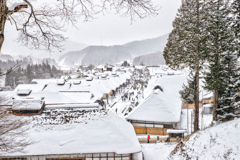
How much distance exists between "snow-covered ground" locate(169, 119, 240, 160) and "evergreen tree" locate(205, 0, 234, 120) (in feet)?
22.2

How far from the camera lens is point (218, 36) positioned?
12.7 meters

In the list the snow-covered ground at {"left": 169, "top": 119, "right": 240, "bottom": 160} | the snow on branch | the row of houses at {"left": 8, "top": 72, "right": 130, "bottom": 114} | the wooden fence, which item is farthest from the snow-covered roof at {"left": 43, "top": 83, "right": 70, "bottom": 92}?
the snow on branch

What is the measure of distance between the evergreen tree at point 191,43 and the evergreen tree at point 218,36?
2.06ft

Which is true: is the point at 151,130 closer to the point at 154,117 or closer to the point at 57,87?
the point at 154,117

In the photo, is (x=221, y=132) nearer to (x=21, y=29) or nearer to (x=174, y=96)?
(x=21, y=29)

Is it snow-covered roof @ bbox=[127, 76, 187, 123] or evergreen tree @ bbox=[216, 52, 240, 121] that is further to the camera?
snow-covered roof @ bbox=[127, 76, 187, 123]

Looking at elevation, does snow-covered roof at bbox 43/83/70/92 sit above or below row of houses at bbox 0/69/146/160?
above

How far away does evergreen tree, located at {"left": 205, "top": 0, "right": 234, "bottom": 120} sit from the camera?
12.2 metres

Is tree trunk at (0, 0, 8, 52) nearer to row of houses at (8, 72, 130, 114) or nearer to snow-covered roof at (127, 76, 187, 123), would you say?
row of houses at (8, 72, 130, 114)

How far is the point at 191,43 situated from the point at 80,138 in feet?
36.5

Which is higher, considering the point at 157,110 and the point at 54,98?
the point at 54,98

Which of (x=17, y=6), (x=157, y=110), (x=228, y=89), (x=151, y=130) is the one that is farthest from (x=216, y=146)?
(x=157, y=110)

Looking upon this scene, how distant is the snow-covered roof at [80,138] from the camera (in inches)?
316

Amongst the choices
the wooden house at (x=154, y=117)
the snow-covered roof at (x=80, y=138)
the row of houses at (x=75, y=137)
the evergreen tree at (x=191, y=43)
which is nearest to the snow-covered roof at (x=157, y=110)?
the wooden house at (x=154, y=117)
